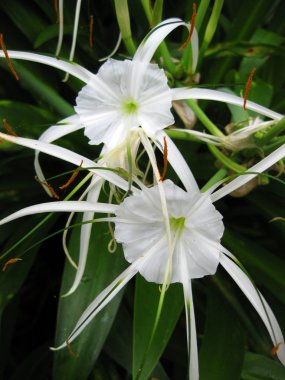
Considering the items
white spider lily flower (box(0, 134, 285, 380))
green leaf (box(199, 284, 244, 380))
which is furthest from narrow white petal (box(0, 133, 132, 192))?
green leaf (box(199, 284, 244, 380))

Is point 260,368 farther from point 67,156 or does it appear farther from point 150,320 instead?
point 67,156

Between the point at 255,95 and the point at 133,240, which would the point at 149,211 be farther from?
the point at 255,95

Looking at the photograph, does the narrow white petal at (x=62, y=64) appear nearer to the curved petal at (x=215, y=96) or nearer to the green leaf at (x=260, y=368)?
the curved petal at (x=215, y=96)

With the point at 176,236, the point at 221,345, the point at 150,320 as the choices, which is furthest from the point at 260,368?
the point at 176,236

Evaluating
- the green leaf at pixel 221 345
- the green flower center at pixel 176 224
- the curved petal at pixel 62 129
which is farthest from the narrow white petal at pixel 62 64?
the green leaf at pixel 221 345

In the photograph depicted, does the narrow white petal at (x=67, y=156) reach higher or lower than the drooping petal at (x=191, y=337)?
higher

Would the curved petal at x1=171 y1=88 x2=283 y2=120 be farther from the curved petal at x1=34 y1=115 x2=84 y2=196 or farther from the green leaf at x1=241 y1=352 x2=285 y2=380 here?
the green leaf at x1=241 y1=352 x2=285 y2=380
